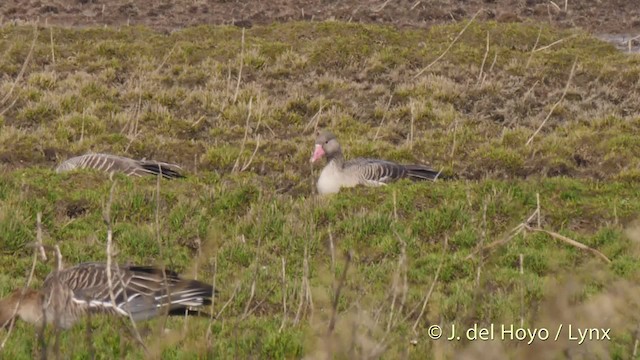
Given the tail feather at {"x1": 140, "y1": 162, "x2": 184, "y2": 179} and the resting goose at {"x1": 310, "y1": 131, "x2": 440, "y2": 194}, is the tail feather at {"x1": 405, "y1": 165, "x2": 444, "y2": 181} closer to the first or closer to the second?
the resting goose at {"x1": 310, "y1": 131, "x2": 440, "y2": 194}

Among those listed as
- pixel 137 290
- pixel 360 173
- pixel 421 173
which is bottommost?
pixel 421 173

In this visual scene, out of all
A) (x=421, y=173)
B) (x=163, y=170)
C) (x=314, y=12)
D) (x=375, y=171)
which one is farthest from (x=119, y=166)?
(x=314, y=12)

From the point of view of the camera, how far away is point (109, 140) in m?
16.0

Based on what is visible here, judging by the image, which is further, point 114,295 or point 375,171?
point 375,171

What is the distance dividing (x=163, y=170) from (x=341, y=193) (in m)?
2.61

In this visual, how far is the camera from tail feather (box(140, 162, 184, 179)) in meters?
13.1

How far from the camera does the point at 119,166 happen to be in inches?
526

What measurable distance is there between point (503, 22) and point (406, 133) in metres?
11.1

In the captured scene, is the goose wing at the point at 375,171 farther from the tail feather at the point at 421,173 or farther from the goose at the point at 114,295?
the goose at the point at 114,295

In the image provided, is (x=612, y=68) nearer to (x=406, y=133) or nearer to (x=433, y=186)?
(x=406, y=133)

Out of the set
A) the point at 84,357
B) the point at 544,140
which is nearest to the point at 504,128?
the point at 544,140

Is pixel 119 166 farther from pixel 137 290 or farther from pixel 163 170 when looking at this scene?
pixel 137 290

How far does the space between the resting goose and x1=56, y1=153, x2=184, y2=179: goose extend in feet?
6.61

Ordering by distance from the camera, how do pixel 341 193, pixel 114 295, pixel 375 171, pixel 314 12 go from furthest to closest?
pixel 314 12, pixel 375 171, pixel 341 193, pixel 114 295
